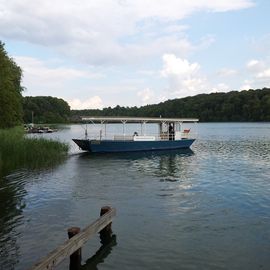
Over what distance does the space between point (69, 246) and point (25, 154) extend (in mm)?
27064

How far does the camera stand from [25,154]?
36.5 meters

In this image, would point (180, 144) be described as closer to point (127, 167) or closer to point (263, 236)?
point (127, 167)

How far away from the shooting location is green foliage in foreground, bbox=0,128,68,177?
111ft

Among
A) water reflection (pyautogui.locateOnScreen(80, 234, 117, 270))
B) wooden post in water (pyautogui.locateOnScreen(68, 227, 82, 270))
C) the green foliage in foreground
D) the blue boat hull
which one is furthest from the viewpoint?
the blue boat hull

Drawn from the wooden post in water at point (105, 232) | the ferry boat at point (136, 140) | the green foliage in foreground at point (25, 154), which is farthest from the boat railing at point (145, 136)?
the wooden post in water at point (105, 232)

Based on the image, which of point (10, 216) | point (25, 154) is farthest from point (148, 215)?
point (25, 154)

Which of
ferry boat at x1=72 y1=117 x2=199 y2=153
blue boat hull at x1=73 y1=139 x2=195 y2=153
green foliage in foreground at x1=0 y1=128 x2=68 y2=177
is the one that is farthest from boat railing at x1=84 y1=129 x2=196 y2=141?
green foliage in foreground at x1=0 y1=128 x2=68 y2=177

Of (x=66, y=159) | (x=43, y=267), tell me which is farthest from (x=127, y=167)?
(x=43, y=267)

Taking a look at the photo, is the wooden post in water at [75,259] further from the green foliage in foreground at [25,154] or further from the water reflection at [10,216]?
the green foliage in foreground at [25,154]

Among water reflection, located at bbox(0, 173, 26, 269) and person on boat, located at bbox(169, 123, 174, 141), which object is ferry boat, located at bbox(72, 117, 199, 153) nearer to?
person on boat, located at bbox(169, 123, 174, 141)

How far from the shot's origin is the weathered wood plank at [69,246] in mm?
9305

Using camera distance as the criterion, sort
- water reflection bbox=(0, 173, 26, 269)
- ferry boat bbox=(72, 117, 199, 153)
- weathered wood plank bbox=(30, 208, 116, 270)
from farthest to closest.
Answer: ferry boat bbox=(72, 117, 199, 153) → water reflection bbox=(0, 173, 26, 269) → weathered wood plank bbox=(30, 208, 116, 270)

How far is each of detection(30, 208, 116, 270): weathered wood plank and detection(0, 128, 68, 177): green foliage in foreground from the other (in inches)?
763

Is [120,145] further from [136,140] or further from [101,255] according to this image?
[101,255]
